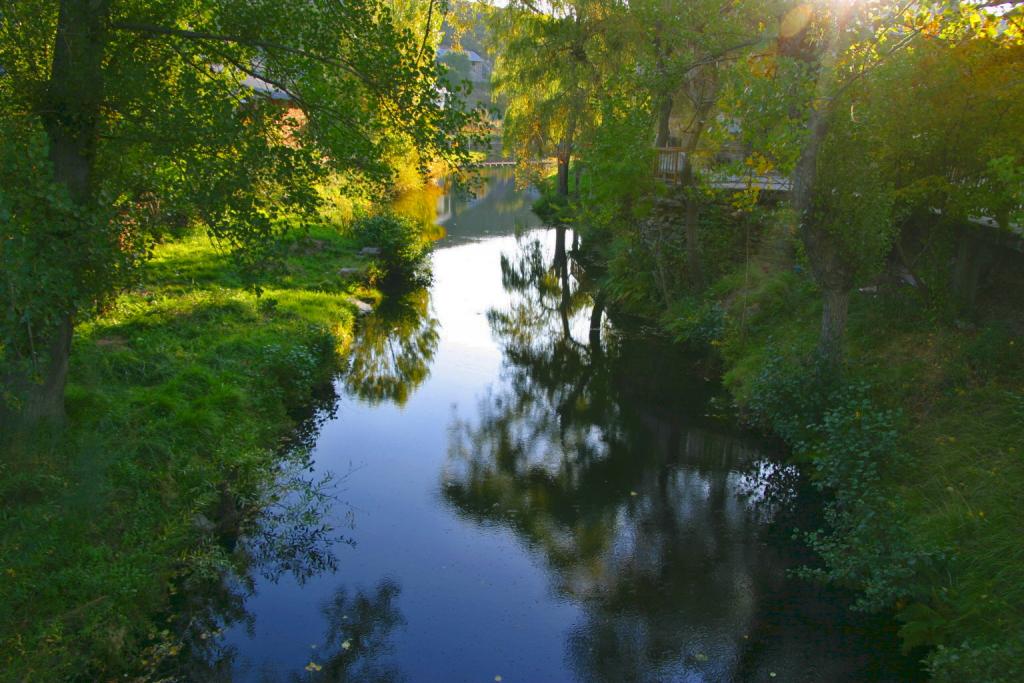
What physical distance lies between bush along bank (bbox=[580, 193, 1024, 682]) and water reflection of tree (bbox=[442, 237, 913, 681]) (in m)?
0.81

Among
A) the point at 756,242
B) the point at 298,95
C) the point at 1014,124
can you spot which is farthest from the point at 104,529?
the point at 756,242

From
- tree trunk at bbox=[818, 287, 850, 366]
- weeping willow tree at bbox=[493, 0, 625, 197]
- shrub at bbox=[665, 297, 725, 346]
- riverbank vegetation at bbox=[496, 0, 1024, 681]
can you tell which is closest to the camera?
riverbank vegetation at bbox=[496, 0, 1024, 681]

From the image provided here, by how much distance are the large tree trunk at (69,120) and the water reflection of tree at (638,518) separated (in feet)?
A: 16.2

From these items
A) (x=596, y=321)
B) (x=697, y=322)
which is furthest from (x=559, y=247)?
(x=697, y=322)

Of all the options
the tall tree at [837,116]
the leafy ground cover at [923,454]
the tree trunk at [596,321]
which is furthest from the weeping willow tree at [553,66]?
the leafy ground cover at [923,454]

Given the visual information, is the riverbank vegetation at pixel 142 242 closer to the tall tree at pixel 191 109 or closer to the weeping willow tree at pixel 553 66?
the tall tree at pixel 191 109

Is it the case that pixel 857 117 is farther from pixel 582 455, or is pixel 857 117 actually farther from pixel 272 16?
pixel 272 16

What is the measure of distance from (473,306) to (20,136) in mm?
14747

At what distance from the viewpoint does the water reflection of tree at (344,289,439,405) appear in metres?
14.8

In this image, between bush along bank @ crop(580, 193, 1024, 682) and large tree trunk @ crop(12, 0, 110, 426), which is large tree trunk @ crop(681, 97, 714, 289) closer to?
bush along bank @ crop(580, 193, 1024, 682)

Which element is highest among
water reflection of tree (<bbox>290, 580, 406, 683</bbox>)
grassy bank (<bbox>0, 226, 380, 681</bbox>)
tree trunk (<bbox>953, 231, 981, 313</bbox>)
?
tree trunk (<bbox>953, 231, 981, 313</bbox>)

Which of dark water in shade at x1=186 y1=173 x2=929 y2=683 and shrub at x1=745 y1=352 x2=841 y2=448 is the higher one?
shrub at x1=745 y1=352 x2=841 y2=448

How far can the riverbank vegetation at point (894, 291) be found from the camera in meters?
7.64

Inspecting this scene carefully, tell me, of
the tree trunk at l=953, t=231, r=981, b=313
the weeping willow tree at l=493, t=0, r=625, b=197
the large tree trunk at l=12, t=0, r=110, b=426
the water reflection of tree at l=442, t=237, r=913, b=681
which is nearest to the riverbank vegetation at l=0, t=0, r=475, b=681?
the large tree trunk at l=12, t=0, r=110, b=426
